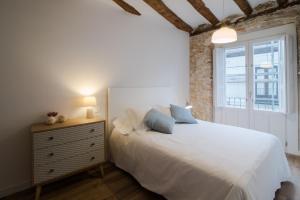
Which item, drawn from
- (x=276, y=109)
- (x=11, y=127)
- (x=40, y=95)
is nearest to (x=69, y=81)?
(x=40, y=95)

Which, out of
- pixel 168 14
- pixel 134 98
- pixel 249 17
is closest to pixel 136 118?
pixel 134 98

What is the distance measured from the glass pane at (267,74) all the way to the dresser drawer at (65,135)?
3240mm

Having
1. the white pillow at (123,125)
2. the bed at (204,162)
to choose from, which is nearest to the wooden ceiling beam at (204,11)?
the bed at (204,162)

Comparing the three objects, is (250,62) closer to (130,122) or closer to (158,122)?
(158,122)

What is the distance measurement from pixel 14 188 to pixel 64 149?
0.84 m

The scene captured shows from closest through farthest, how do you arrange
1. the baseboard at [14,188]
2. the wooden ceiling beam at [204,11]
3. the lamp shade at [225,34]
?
the baseboard at [14,188]
the lamp shade at [225,34]
the wooden ceiling beam at [204,11]

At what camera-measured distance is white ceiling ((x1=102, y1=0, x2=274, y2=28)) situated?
3213mm

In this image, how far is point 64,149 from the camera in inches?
86.0

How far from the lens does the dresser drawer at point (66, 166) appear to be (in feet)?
6.59

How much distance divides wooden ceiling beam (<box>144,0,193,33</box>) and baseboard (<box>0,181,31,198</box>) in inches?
136

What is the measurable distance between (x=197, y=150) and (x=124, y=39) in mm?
2426

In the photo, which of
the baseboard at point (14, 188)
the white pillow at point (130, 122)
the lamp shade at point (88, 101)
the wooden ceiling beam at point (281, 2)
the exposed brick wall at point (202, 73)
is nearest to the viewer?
the baseboard at point (14, 188)

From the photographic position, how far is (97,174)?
103 inches

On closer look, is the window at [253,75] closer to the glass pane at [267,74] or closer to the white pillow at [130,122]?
the glass pane at [267,74]
